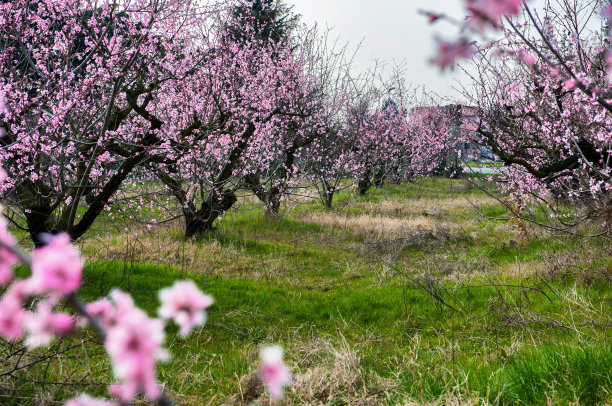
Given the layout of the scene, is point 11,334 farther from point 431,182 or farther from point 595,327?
point 431,182

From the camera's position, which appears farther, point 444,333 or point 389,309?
point 389,309

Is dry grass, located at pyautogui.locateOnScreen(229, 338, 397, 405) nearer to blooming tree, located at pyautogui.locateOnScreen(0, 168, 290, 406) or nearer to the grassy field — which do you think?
the grassy field

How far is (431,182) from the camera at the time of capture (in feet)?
89.2

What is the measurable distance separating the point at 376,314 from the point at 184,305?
16.1 ft

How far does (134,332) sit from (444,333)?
4.51m

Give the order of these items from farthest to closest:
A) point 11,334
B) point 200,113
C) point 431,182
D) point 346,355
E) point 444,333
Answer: point 431,182 < point 200,113 < point 444,333 < point 346,355 < point 11,334

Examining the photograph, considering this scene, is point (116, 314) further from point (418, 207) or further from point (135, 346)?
point (418, 207)

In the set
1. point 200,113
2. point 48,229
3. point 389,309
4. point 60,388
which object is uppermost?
point 200,113

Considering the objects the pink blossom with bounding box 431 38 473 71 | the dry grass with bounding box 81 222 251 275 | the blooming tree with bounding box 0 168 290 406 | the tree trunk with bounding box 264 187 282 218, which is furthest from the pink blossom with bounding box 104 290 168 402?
the tree trunk with bounding box 264 187 282 218

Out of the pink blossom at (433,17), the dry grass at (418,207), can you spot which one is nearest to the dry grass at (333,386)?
the pink blossom at (433,17)

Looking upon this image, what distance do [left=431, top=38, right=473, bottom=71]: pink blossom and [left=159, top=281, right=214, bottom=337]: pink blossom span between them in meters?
1.04

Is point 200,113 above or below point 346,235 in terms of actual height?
above

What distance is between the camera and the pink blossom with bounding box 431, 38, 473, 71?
132 cm

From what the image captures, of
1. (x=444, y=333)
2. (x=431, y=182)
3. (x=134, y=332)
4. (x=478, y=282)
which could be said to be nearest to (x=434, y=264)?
(x=478, y=282)
